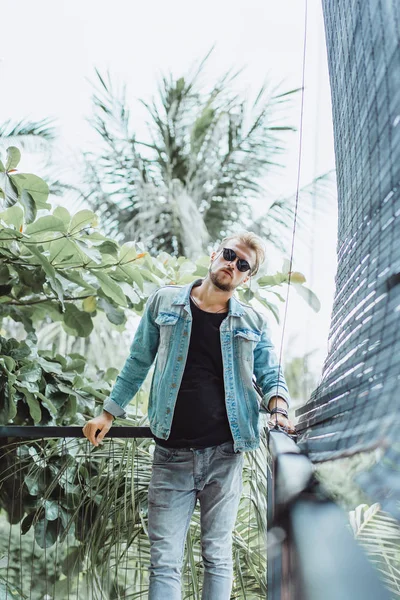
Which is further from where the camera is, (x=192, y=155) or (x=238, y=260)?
(x=192, y=155)

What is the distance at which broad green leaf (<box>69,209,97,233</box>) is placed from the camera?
1.94 meters

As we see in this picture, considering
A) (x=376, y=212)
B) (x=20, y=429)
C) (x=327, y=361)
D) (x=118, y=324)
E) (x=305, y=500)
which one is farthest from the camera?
(x=118, y=324)

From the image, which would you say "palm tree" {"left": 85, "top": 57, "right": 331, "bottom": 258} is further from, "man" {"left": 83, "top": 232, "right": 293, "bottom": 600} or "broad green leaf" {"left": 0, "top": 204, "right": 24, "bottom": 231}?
"man" {"left": 83, "top": 232, "right": 293, "bottom": 600}

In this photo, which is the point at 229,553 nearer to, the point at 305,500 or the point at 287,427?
the point at 287,427

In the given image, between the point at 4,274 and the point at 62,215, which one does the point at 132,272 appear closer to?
the point at 62,215

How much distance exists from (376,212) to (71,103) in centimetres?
1186

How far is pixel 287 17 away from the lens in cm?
1528

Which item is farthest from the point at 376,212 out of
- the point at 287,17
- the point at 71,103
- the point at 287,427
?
the point at 287,17

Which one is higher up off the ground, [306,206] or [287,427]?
[306,206]

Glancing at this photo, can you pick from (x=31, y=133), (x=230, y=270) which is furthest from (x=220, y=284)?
(x=31, y=133)

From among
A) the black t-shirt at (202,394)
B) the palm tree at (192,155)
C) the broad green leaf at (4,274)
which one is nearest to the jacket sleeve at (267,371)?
the black t-shirt at (202,394)

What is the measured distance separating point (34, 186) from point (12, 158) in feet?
0.40

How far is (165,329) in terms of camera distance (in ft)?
5.34

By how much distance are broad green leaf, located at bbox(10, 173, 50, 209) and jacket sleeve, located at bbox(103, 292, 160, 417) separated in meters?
0.48
